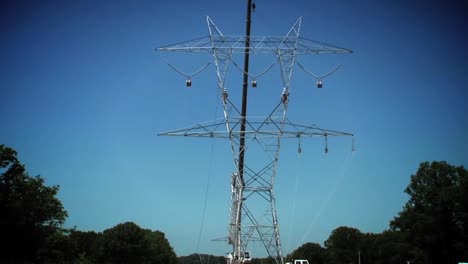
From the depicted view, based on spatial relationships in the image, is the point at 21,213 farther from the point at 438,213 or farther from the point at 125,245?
the point at 125,245

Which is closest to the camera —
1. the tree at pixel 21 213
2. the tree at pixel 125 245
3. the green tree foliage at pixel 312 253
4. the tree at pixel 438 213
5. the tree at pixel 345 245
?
the tree at pixel 21 213

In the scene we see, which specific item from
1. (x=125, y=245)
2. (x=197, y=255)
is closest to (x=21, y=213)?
(x=197, y=255)

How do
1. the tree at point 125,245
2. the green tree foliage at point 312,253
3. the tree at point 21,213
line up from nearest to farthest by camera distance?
the tree at point 21,213
the tree at point 125,245
the green tree foliage at point 312,253

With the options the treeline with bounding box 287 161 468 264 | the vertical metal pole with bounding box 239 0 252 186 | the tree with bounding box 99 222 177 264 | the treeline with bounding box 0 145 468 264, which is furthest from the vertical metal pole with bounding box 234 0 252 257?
the tree with bounding box 99 222 177 264

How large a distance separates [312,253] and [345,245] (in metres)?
22.4

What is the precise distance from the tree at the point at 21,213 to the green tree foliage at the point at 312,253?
116m

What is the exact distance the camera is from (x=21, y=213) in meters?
44.5

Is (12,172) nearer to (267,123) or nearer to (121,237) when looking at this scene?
(267,123)

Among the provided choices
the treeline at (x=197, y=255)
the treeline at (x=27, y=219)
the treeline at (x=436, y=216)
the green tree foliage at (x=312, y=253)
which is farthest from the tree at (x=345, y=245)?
the treeline at (x=27, y=219)

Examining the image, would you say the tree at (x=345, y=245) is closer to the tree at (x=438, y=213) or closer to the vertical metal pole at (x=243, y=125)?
the tree at (x=438, y=213)

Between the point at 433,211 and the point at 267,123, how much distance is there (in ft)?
183

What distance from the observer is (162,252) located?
487ft

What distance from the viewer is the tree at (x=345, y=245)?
139m

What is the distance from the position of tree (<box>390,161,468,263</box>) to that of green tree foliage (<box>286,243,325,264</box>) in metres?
81.8
